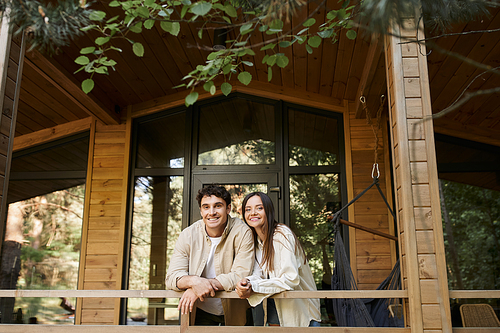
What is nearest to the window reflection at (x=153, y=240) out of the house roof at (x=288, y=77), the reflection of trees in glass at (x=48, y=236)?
the reflection of trees in glass at (x=48, y=236)

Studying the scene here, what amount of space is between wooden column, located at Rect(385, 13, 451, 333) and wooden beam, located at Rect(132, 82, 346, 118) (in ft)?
6.44

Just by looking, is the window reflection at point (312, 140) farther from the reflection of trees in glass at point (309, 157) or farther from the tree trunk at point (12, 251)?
the tree trunk at point (12, 251)

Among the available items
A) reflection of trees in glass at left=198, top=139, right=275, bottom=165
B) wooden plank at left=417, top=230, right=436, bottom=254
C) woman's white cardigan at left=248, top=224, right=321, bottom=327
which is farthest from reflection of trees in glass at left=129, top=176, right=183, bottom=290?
wooden plank at left=417, top=230, right=436, bottom=254

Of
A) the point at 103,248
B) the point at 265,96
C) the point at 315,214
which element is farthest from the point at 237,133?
the point at 103,248

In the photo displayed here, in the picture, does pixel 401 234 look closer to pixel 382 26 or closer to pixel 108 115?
pixel 382 26

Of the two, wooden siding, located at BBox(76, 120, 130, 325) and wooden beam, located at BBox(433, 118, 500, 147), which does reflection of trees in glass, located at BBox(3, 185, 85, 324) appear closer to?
wooden siding, located at BBox(76, 120, 130, 325)

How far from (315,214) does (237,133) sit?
1.12 m

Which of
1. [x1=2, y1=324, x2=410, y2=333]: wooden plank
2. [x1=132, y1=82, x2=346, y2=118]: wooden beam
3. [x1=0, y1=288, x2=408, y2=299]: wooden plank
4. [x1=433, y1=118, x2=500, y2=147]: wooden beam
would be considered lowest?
[x1=2, y1=324, x2=410, y2=333]: wooden plank

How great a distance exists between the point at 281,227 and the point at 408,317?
2.86 feet

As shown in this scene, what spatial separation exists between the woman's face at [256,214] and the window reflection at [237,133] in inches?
65.2

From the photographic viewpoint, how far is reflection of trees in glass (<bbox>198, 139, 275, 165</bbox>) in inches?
176

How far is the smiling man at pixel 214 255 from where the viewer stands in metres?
2.59

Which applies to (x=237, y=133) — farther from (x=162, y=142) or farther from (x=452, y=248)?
(x=452, y=248)

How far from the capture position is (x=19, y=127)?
4699 mm
